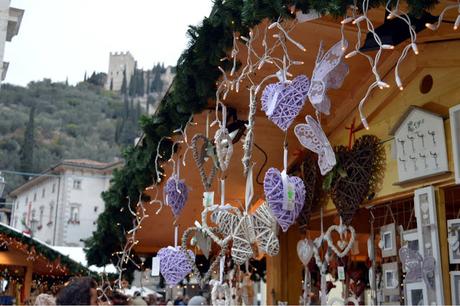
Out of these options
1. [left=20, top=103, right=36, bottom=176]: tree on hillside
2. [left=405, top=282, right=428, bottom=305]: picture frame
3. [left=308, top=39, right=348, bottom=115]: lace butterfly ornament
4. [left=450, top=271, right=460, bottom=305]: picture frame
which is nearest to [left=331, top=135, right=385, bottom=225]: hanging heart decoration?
[left=405, top=282, right=428, bottom=305]: picture frame

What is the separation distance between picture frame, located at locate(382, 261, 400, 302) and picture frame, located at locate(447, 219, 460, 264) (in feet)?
3.02

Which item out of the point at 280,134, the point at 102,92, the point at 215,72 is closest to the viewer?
the point at 215,72

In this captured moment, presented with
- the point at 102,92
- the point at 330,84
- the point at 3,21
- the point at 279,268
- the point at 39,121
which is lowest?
the point at 279,268

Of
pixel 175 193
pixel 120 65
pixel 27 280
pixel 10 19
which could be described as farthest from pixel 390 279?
pixel 120 65

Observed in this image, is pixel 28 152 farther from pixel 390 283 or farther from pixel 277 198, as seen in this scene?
pixel 277 198

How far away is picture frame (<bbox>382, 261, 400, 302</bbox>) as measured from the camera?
5816 millimetres

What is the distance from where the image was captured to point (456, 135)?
481 cm

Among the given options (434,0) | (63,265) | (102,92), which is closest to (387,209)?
(434,0)

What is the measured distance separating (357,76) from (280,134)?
133 centimetres

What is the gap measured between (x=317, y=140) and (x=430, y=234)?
4.77 feet

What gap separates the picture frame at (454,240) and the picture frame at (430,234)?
10 centimetres

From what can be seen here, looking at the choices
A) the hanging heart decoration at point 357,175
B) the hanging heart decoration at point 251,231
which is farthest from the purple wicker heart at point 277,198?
the hanging heart decoration at point 357,175

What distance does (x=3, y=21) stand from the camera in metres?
16.5

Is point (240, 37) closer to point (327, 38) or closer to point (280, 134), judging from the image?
point (327, 38)
